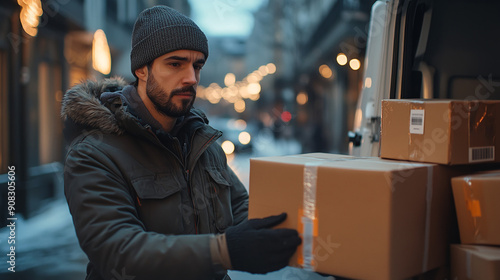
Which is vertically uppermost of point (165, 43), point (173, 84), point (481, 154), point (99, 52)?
point (99, 52)

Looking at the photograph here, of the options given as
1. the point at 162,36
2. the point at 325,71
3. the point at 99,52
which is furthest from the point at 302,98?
the point at 162,36

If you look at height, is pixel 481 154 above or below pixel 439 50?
below

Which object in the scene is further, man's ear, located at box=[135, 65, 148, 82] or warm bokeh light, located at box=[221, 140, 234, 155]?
warm bokeh light, located at box=[221, 140, 234, 155]

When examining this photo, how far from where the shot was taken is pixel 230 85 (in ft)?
191

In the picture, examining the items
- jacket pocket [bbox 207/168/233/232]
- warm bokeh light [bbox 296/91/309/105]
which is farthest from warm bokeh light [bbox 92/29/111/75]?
warm bokeh light [bbox 296/91/309/105]

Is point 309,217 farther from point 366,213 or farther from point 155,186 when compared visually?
point 155,186

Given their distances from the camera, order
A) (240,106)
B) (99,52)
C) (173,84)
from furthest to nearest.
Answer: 1. (240,106)
2. (99,52)
3. (173,84)

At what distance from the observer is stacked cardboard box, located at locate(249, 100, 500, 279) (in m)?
1.67

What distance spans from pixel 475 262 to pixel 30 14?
28.3 ft

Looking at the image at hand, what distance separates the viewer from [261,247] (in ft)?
5.66

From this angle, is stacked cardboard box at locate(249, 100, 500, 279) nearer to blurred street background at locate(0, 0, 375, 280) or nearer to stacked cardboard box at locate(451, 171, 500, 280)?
stacked cardboard box at locate(451, 171, 500, 280)

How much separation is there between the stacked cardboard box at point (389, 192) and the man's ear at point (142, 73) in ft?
2.76

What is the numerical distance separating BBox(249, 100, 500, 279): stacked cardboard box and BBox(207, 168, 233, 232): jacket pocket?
37 cm

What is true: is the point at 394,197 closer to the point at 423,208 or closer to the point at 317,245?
the point at 423,208
